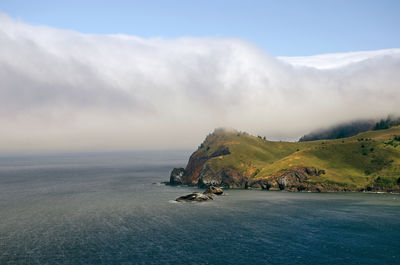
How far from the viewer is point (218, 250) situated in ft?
296

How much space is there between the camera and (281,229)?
113 m

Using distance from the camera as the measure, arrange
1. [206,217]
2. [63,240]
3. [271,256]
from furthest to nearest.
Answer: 1. [206,217]
2. [63,240]
3. [271,256]

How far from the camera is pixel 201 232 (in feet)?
360

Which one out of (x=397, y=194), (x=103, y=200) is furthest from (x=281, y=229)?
(x=397, y=194)

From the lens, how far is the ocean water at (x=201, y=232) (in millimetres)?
84812

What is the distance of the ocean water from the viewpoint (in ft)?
278

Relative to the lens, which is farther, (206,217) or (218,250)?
(206,217)

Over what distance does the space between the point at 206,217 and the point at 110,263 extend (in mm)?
61418

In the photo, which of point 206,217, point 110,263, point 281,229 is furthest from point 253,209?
point 110,263

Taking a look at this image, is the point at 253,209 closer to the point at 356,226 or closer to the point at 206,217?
the point at 206,217

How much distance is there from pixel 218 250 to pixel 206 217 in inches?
1790

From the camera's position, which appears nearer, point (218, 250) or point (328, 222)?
point (218, 250)

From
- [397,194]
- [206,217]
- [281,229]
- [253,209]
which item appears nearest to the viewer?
[281,229]

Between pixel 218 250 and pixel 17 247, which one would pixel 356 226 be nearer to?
pixel 218 250
